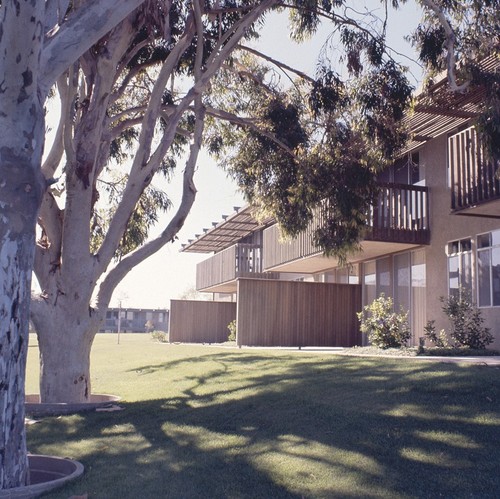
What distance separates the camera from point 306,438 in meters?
7.31

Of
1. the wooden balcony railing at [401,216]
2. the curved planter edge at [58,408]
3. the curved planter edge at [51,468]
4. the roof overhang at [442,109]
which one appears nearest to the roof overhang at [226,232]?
the wooden balcony railing at [401,216]

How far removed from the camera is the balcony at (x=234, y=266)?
29375 mm

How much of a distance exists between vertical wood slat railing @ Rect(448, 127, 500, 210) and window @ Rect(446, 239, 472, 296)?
1666mm

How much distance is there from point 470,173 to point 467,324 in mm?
3299

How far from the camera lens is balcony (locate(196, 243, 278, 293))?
29.4m

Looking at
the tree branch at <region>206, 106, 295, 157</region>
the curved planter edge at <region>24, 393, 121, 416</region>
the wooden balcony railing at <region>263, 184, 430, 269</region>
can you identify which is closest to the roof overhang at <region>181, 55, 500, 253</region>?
the wooden balcony railing at <region>263, 184, 430, 269</region>

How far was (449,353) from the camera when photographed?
45.5ft

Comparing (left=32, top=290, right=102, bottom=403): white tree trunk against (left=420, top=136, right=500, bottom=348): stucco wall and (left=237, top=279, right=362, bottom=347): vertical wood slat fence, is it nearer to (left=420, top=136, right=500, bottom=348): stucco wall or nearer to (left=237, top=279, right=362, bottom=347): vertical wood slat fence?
(left=420, top=136, right=500, bottom=348): stucco wall

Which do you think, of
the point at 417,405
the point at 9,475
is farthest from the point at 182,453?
the point at 417,405

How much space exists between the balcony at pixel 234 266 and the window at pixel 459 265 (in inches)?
509

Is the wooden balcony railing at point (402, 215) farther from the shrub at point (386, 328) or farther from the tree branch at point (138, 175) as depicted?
the tree branch at point (138, 175)

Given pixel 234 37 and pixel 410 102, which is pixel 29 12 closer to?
pixel 234 37

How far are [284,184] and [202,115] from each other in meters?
3.33

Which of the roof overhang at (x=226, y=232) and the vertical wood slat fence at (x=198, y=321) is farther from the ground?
the roof overhang at (x=226, y=232)
